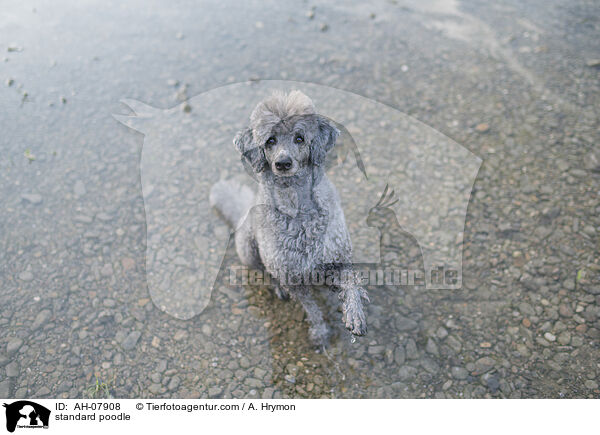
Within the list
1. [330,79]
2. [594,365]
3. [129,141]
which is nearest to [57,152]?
[129,141]

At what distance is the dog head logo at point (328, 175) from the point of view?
4.25m

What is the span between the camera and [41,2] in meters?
7.25

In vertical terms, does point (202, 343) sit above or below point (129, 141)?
below

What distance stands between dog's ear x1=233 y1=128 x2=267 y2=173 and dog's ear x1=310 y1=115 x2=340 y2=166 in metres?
0.32

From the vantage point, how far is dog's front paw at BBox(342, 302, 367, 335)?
3033 mm

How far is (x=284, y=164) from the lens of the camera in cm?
271

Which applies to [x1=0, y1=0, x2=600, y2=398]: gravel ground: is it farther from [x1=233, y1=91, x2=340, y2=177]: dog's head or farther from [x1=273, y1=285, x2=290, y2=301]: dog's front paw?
[x1=233, y1=91, x2=340, y2=177]: dog's head

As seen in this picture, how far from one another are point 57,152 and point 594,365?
562cm

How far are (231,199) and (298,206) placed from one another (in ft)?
4.88

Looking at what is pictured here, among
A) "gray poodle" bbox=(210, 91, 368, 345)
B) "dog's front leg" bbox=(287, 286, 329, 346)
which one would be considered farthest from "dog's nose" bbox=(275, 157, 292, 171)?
"dog's front leg" bbox=(287, 286, 329, 346)

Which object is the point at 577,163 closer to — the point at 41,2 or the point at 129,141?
the point at 129,141

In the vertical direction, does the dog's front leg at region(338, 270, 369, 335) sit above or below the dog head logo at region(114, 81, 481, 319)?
below
